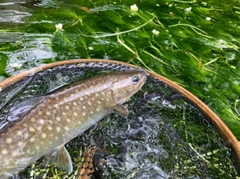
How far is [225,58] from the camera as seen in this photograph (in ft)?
12.0

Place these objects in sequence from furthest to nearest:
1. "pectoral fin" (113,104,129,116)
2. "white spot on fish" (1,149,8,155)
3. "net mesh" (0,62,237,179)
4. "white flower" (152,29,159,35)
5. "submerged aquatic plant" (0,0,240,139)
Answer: "white flower" (152,29,159,35) < "submerged aquatic plant" (0,0,240,139) < "pectoral fin" (113,104,129,116) < "net mesh" (0,62,237,179) < "white spot on fish" (1,149,8,155)

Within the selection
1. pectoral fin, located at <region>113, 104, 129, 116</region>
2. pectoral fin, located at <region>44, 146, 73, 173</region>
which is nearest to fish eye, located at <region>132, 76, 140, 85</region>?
pectoral fin, located at <region>113, 104, 129, 116</region>

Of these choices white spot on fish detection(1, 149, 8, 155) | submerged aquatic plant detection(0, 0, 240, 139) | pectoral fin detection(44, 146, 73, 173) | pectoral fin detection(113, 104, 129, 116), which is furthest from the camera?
submerged aquatic plant detection(0, 0, 240, 139)

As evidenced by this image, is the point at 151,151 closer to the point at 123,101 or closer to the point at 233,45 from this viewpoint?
the point at 123,101

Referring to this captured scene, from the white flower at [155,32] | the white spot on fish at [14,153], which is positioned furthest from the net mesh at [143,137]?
the white flower at [155,32]

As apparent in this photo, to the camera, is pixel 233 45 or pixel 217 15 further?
pixel 217 15

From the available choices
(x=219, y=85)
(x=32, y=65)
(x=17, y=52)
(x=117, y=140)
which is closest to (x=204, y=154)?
(x=117, y=140)

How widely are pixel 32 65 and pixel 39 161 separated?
1.19 m

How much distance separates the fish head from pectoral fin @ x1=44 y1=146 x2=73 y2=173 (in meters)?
0.56

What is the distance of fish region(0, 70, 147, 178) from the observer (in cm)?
172

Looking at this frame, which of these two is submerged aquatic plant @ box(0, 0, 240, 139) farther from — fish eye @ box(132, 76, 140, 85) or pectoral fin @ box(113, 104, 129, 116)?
pectoral fin @ box(113, 104, 129, 116)

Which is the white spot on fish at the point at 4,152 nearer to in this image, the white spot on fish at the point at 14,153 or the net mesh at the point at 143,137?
the white spot on fish at the point at 14,153

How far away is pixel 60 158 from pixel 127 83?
0.73 metres

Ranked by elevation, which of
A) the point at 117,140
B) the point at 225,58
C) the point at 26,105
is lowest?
the point at 225,58
